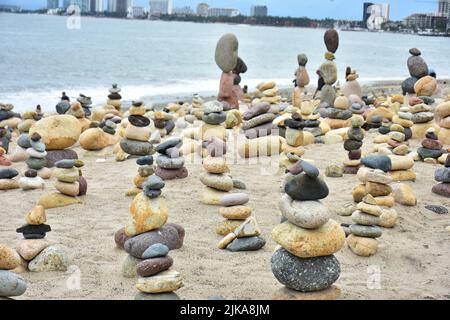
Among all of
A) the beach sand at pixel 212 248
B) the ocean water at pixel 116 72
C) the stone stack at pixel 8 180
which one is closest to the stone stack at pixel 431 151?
the beach sand at pixel 212 248

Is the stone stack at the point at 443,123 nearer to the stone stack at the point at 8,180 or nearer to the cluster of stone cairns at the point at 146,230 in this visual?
the cluster of stone cairns at the point at 146,230

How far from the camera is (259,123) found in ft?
40.7

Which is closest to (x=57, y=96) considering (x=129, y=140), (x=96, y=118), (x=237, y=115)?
(x=96, y=118)

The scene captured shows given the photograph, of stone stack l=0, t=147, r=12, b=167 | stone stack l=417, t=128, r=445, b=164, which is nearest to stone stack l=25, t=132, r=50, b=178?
stone stack l=0, t=147, r=12, b=167

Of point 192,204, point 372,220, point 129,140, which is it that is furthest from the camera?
point 129,140

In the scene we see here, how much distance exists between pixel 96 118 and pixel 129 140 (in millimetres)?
4812

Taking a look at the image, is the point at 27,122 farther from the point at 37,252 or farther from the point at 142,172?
the point at 37,252

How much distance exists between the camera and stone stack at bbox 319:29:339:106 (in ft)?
49.6

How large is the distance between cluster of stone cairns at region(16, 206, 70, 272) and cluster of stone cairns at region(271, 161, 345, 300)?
223cm

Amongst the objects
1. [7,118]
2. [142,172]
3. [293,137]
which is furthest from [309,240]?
[7,118]

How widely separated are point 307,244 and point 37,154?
599 centimetres

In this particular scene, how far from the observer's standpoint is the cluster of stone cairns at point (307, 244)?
540 centimetres

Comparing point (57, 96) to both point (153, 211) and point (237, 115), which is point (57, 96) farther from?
point (153, 211)
